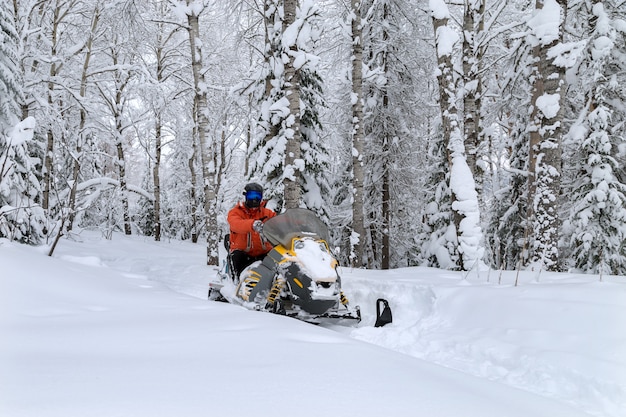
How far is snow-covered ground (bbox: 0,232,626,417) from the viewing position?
1770 mm

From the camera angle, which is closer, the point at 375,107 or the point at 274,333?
the point at 274,333

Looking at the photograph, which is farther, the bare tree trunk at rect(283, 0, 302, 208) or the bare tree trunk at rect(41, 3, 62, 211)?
the bare tree trunk at rect(41, 3, 62, 211)

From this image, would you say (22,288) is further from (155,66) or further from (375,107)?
(155,66)

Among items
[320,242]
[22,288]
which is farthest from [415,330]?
[22,288]

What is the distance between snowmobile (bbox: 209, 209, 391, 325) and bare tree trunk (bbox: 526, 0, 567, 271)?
405 centimetres

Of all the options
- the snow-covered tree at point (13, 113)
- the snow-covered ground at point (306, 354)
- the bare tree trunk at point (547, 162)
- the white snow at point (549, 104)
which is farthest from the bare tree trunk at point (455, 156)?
the snow-covered tree at point (13, 113)

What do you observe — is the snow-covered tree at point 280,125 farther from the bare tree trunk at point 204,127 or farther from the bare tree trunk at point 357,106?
the bare tree trunk at point 204,127

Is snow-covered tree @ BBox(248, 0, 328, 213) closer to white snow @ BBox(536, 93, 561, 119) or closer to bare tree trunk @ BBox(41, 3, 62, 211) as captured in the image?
white snow @ BBox(536, 93, 561, 119)

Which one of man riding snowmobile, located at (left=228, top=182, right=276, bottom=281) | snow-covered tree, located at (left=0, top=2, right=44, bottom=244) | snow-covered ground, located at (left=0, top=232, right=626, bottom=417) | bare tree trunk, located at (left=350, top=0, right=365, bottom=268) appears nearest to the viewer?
snow-covered ground, located at (left=0, top=232, right=626, bottom=417)

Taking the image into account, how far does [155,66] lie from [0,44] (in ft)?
34.5

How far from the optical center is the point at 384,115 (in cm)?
1544

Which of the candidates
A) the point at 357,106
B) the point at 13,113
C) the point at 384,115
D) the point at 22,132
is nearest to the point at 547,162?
the point at 357,106

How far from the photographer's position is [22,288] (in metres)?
3.99

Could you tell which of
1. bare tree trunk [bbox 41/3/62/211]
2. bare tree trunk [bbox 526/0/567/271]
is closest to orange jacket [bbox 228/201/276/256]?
bare tree trunk [bbox 526/0/567/271]
